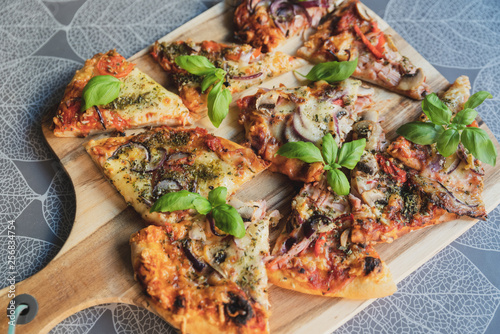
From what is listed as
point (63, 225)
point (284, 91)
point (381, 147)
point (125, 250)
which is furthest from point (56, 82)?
point (381, 147)

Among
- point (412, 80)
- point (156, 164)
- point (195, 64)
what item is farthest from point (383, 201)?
point (195, 64)

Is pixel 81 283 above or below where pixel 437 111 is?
below

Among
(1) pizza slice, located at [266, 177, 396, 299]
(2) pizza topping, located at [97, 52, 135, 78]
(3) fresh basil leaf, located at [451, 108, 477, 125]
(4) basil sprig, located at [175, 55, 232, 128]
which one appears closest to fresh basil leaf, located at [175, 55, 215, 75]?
(4) basil sprig, located at [175, 55, 232, 128]

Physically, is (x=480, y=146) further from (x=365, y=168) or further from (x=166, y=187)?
(x=166, y=187)

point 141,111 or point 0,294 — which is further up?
point 141,111

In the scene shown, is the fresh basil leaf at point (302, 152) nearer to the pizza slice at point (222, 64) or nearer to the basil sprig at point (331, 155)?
the basil sprig at point (331, 155)

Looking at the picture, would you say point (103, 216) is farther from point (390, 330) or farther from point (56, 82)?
point (390, 330)
